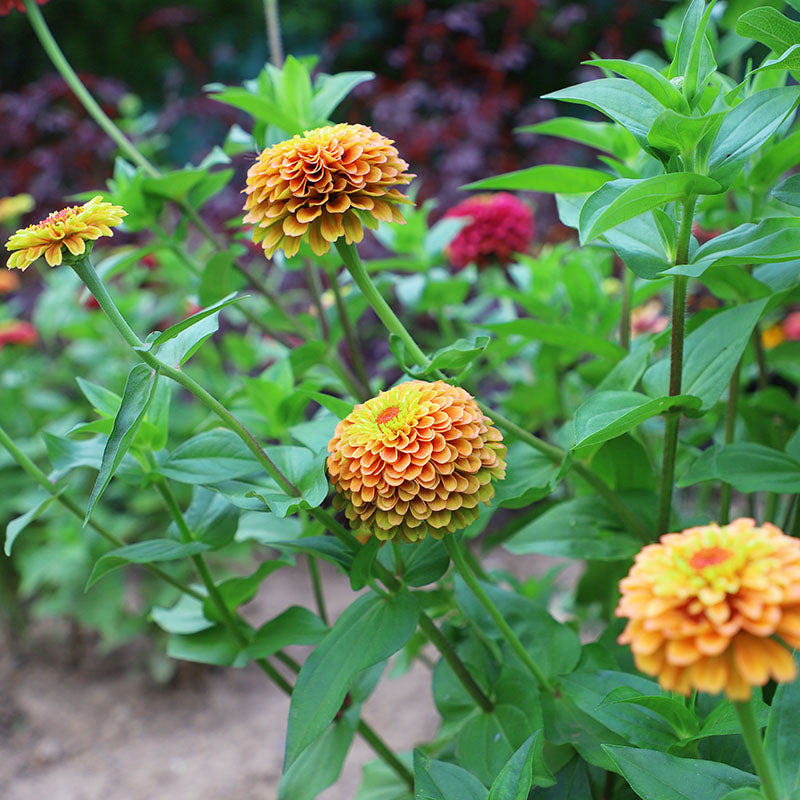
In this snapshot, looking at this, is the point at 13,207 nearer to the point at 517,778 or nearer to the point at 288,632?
the point at 288,632

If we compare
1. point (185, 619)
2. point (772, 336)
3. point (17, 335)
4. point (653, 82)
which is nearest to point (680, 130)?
point (653, 82)

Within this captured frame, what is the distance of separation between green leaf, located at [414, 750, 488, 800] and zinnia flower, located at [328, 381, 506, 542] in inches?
5.4

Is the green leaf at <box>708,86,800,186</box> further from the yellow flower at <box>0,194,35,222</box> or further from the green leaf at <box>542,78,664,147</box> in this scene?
the yellow flower at <box>0,194,35,222</box>

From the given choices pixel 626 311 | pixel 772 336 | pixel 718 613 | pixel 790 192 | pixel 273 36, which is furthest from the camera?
pixel 772 336

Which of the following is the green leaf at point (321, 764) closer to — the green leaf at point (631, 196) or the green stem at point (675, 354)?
the green stem at point (675, 354)

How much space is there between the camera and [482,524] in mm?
670

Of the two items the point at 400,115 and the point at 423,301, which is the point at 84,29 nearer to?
the point at 400,115

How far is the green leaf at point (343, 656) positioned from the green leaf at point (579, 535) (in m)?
0.17

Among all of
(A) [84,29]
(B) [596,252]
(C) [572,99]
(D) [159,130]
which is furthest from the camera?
(A) [84,29]

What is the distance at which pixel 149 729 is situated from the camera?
4.90 ft

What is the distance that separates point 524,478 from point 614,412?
0.12 meters

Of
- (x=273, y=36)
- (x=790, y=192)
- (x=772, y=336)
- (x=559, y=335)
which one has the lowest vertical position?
(x=772, y=336)

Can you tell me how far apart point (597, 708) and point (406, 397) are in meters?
0.23

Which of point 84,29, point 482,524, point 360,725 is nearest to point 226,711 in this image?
point 360,725
